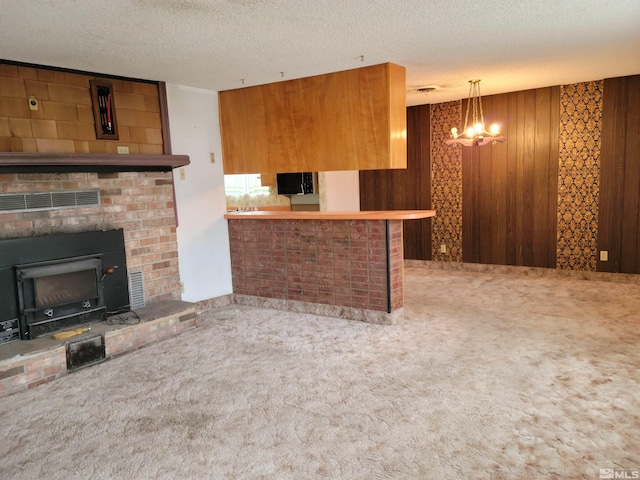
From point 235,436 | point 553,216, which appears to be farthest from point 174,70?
point 553,216

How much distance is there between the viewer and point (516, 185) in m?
5.91

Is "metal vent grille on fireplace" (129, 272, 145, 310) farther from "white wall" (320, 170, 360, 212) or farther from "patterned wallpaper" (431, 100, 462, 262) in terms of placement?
"patterned wallpaper" (431, 100, 462, 262)


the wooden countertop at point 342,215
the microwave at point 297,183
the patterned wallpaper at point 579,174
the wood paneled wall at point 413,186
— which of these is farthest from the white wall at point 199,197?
the patterned wallpaper at point 579,174

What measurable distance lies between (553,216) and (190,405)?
489 cm

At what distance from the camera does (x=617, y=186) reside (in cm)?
527

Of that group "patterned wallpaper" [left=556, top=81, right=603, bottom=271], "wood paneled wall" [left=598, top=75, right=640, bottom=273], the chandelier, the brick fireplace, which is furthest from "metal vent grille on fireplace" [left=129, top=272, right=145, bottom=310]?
"wood paneled wall" [left=598, top=75, right=640, bottom=273]

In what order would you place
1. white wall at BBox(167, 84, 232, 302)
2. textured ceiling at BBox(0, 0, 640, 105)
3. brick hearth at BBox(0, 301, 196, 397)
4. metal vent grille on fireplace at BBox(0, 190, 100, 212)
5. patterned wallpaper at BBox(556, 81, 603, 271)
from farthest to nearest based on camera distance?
1. patterned wallpaper at BBox(556, 81, 603, 271)
2. white wall at BBox(167, 84, 232, 302)
3. metal vent grille on fireplace at BBox(0, 190, 100, 212)
4. brick hearth at BBox(0, 301, 196, 397)
5. textured ceiling at BBox(0, 0, 640, 105)

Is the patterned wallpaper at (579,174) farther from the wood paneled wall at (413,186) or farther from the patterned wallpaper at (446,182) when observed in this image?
the wood paneled wall at (413,186)

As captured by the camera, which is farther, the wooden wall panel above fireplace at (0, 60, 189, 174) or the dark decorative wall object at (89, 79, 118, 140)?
the dark decorative wall object at (89, 79, 118, 140)

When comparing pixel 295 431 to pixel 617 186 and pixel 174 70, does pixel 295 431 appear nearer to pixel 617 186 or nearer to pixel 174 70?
pixel 174 70

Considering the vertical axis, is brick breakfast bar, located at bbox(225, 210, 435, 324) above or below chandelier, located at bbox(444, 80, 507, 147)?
below

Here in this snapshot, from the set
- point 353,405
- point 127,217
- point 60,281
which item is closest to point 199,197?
point 127,217

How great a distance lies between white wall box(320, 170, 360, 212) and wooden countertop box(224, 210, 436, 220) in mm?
1846

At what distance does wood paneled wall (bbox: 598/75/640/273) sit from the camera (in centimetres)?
512
